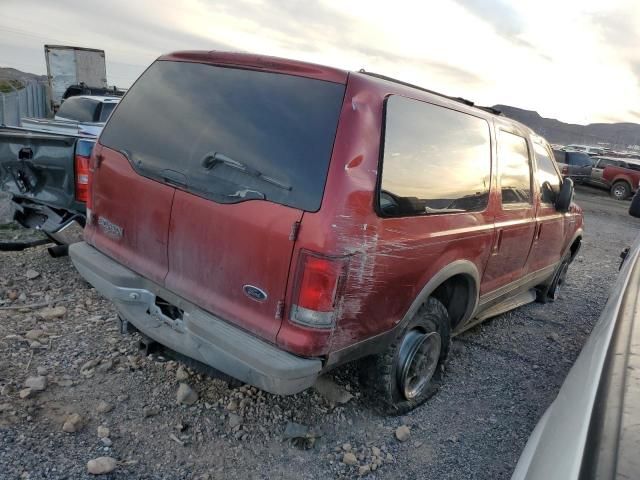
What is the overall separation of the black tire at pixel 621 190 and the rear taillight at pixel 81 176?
69.8 feet

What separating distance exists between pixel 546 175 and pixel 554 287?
1.96m

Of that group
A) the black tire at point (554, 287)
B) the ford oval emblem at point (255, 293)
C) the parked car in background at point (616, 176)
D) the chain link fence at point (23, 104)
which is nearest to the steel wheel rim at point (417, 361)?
the ford oval emblem at point (255, 293)

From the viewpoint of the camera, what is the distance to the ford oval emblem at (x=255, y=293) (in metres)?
2.37

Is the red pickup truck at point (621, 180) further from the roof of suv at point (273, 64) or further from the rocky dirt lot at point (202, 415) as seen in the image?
the roof of suv at point (273, 64)

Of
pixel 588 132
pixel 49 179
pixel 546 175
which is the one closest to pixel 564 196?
pixel 546 175

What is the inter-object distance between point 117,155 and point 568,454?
9.02 feet

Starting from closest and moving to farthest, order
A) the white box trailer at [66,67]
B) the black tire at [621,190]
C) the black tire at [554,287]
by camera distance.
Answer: the black tire at [554,287] < the white box trailer at [66,67] < the black tire at [621,190]

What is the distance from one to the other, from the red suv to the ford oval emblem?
0.04ft

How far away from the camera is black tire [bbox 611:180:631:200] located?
20016 millimetres

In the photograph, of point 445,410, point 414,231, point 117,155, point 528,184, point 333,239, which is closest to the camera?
point 333,239

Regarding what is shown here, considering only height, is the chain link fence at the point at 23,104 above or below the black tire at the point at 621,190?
below

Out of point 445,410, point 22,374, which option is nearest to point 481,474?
point 445,410

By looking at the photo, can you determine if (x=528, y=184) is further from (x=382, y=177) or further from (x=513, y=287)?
(x=382, y=177)

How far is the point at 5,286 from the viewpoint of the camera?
4.23m
